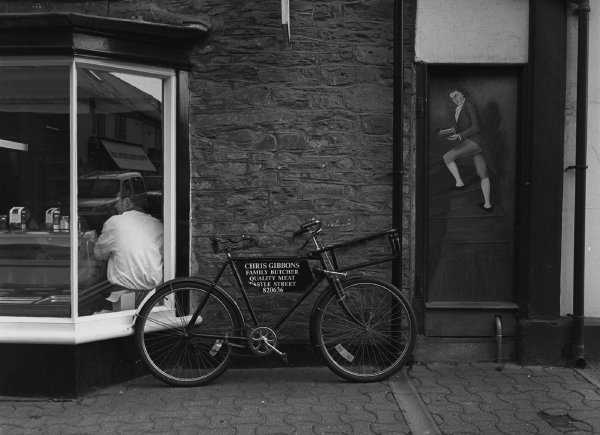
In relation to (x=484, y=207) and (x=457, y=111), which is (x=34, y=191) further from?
(x=484, y=207)

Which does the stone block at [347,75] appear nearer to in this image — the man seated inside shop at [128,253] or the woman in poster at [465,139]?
the woman in poster at [465,139]

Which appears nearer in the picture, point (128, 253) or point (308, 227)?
point (308, 227)

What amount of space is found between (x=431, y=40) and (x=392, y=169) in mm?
1074

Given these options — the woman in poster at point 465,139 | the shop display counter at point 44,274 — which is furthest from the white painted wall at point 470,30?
the shop display counter at point 44,274

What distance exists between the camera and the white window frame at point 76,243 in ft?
16.6

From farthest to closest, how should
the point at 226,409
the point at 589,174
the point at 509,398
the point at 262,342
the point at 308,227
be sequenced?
the point at 589,174, the point at 308,227, the point at 262,342, the point at 509,398, the point at 226,409

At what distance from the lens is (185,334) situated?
527 centimetres

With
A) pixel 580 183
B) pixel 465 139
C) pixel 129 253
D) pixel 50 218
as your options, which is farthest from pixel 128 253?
pixel 580 183

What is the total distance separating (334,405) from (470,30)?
10.2 ft

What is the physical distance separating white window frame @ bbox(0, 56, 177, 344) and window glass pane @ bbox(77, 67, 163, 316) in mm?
72

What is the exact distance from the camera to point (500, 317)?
570cm

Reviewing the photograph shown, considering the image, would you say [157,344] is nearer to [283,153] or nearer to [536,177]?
[283,153]

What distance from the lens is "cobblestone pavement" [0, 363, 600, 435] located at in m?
4.41

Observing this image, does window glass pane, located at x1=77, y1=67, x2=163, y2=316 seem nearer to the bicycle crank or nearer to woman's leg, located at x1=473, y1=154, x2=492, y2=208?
the bicycle crank
